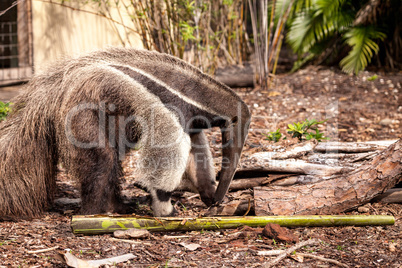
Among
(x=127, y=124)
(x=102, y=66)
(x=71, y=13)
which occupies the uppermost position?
(x=71, y=13)

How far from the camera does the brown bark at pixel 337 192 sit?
412 cm

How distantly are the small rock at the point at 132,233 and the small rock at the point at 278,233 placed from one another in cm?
110

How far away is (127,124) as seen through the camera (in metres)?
4.34

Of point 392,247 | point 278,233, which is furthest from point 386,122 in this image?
point 278,233

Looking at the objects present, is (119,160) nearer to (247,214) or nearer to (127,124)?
(127,124)

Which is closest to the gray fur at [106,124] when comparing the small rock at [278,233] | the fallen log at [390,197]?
the small rock at [278,233]

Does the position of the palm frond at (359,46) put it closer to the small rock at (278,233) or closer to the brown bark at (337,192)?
the brown bark at (337,192)

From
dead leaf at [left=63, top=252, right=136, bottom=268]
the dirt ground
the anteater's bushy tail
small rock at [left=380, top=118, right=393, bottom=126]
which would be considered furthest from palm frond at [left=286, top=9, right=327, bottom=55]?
dead leaf at [left=63, top=252, right=136, bottom=268]

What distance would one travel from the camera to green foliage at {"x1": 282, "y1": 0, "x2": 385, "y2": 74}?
10.4 meters

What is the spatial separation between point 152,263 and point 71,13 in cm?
686

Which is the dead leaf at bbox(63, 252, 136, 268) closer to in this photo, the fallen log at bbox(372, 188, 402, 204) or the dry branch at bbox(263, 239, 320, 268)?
the dry branch at bbox(263, 239, 320, 268)

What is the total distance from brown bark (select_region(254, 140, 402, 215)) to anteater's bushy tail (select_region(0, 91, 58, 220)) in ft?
7.34

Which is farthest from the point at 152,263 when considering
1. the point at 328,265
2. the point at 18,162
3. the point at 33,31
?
the point at 33,31

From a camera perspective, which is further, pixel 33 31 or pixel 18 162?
pixel 33 31
